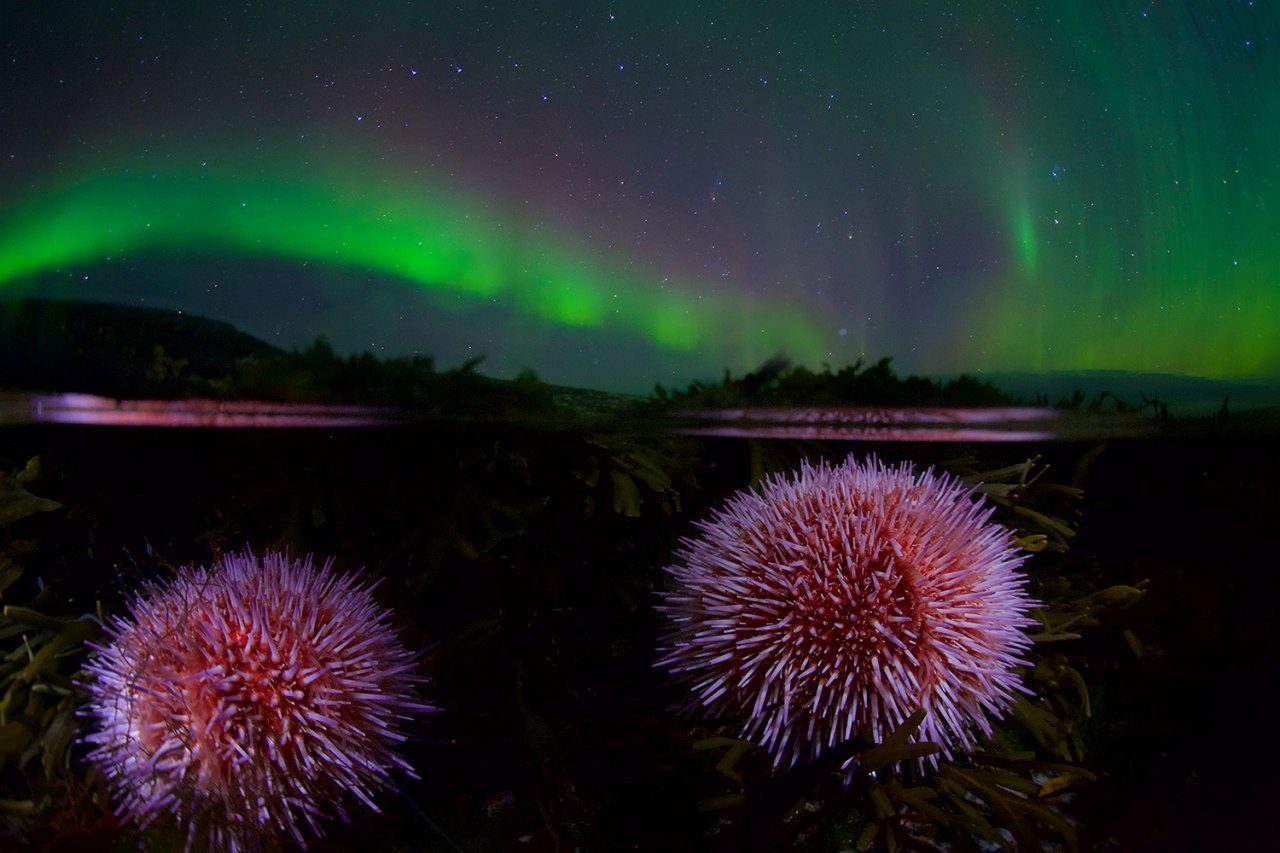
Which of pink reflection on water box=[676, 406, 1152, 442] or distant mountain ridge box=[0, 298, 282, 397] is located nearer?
distant mountain ridge box=[0, 298, 282, 397]

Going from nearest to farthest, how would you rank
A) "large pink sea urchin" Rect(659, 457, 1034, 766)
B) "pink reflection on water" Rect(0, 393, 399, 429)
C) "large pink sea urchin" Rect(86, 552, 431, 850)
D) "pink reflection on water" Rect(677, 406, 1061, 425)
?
"large pink sea urchin" Rect(86, 552, 431, 850)
"large pink sea urchin" Rect(659, 457, 1034, 766)
"pink reflection on water" Rect(0, 393, 399, 429)
"pink reflection on water" Rect(677, 406, 1061, 425)

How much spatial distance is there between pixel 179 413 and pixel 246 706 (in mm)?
559

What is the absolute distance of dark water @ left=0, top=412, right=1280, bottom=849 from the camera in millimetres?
933

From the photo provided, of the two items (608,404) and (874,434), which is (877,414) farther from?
(608,404)

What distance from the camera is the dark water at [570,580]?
3.06ft

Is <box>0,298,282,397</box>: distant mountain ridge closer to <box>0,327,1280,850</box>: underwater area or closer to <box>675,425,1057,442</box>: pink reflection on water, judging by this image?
<box>0,327,1280,850</box>: underwater area

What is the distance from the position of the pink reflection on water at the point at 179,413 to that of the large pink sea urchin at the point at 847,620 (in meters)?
0.62

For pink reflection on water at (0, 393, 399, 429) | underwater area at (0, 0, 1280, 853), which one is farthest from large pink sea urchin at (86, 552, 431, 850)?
pink reflection on water at (0, 393, 399, 429)

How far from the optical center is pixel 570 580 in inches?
47.6

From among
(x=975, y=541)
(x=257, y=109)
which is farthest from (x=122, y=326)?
(x=975, y=541)

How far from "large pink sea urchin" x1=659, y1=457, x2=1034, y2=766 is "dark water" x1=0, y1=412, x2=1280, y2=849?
133mm

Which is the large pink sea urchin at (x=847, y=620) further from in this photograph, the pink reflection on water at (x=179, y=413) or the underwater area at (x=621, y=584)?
the pink reflection on water at (x=179, y=413)

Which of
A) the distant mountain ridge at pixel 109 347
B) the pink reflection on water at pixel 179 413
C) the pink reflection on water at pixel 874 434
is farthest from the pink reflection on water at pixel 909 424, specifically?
the distant mountain ridge at pixel 109 347

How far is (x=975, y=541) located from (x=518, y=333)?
753mm
